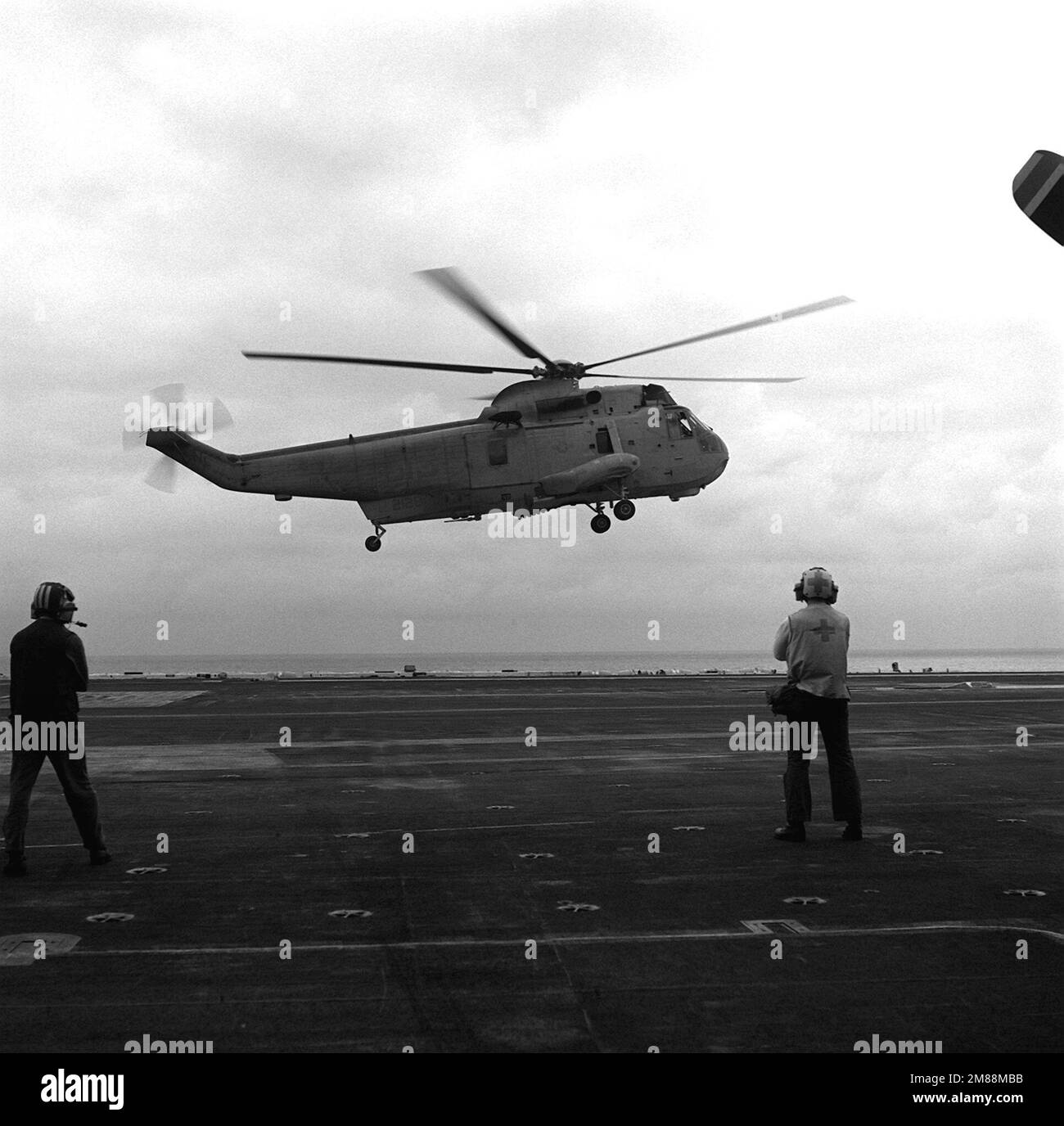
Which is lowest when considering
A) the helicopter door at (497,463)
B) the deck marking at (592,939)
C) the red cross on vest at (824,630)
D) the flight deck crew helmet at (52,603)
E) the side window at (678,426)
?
the deck marking at (592,939)

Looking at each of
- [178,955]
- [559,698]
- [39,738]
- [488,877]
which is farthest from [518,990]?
[559,698]

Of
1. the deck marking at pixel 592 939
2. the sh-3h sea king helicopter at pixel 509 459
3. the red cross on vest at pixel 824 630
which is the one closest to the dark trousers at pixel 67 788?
the deck marking at pixel 592 939

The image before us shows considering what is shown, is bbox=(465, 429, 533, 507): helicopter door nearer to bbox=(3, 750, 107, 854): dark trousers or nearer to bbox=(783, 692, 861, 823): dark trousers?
bbox=(783, 692, 861, 823): dark trousers

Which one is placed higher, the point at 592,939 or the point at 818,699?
the point at 818,699

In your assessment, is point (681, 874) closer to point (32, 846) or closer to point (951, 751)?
point (32, 846)

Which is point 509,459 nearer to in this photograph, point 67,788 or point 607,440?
point 607,440

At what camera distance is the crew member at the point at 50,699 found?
988 cm

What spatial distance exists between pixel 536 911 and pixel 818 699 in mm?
4303

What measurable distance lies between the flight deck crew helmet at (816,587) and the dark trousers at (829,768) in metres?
1.03

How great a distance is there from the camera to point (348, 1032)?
5477 millimetres

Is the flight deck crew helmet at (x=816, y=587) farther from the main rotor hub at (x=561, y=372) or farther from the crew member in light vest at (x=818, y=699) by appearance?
the main rotor hub at (x=561, y=372)

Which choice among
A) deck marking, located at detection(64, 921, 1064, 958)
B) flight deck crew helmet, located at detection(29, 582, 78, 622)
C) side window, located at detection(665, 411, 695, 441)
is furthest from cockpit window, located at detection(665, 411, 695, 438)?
deck marking, located at detection(64, 921, 1064, 958)

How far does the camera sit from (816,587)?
11305 mm

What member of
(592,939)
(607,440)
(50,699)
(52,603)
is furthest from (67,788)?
(607,440)
